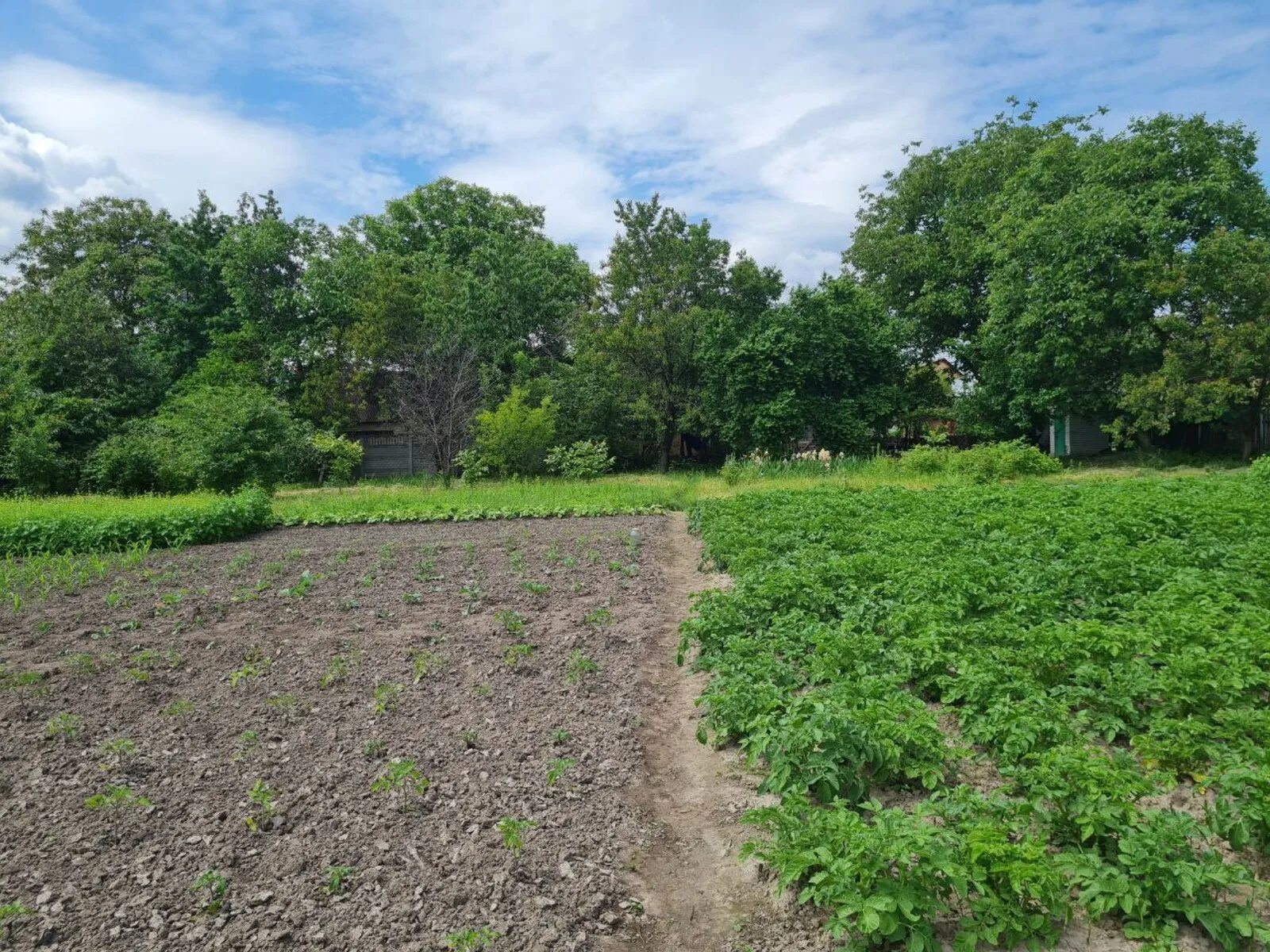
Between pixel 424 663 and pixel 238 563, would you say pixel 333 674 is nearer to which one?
pixel 424 663

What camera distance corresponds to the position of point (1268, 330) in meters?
19.2

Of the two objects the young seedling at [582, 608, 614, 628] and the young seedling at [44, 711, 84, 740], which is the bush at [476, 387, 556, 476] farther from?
the young seedling at [44, 711, 84, 740]

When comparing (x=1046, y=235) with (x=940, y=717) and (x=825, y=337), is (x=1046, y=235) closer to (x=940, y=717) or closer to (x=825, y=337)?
(x=825, y=337)

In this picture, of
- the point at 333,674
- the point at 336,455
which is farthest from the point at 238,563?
the point at 336,455

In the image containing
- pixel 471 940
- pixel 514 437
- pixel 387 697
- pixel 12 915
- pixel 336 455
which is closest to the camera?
pixel 471 940

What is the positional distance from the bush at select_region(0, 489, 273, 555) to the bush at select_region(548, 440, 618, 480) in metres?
9.56

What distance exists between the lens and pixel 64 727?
4.82 m

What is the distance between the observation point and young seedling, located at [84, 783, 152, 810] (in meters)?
3.83

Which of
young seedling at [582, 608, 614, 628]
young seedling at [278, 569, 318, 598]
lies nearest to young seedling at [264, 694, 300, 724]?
young seedling at [582, 608, 614, 628]

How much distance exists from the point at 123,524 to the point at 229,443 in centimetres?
634

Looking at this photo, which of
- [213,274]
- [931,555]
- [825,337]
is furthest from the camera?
[213,274]

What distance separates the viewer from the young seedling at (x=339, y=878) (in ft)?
10.4

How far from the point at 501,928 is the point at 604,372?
24205 mm

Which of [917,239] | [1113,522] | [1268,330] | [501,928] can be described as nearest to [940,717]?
[501,928]
